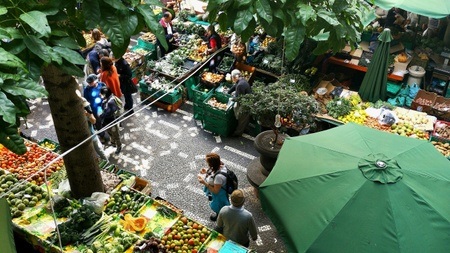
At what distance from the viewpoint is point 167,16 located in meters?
9.94

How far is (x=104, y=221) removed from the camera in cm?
548

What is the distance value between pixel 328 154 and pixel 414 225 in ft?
3.67

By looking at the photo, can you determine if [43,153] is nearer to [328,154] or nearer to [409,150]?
[328,154]

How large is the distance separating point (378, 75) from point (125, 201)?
481cm

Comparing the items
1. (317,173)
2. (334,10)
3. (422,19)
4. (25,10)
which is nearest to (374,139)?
(317,173)

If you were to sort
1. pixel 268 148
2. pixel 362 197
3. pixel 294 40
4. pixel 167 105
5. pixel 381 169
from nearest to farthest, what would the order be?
pixel 294 40 < pixel 362 197 < pixel 381 169 < pixel 268 148 < pixel 167 105

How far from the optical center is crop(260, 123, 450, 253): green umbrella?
3768 millimetres

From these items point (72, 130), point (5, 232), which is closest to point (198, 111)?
point (72, 130)

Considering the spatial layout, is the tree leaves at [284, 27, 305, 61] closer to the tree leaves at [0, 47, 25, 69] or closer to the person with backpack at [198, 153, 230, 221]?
the tree leaves at [0, 47, 25, 69]

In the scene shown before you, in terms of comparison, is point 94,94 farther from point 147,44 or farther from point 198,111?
point 147,44

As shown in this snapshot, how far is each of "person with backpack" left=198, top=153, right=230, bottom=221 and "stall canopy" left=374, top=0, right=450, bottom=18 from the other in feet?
13.7

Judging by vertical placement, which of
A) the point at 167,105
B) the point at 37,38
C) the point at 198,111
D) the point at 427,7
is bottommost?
the point at 167,105

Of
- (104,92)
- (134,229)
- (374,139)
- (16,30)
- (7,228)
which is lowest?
(134,229)

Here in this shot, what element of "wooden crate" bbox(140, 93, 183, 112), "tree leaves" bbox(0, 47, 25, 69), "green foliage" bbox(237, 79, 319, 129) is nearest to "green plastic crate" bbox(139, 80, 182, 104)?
"wooden crate" bbox(140, 93, 183, 112)
